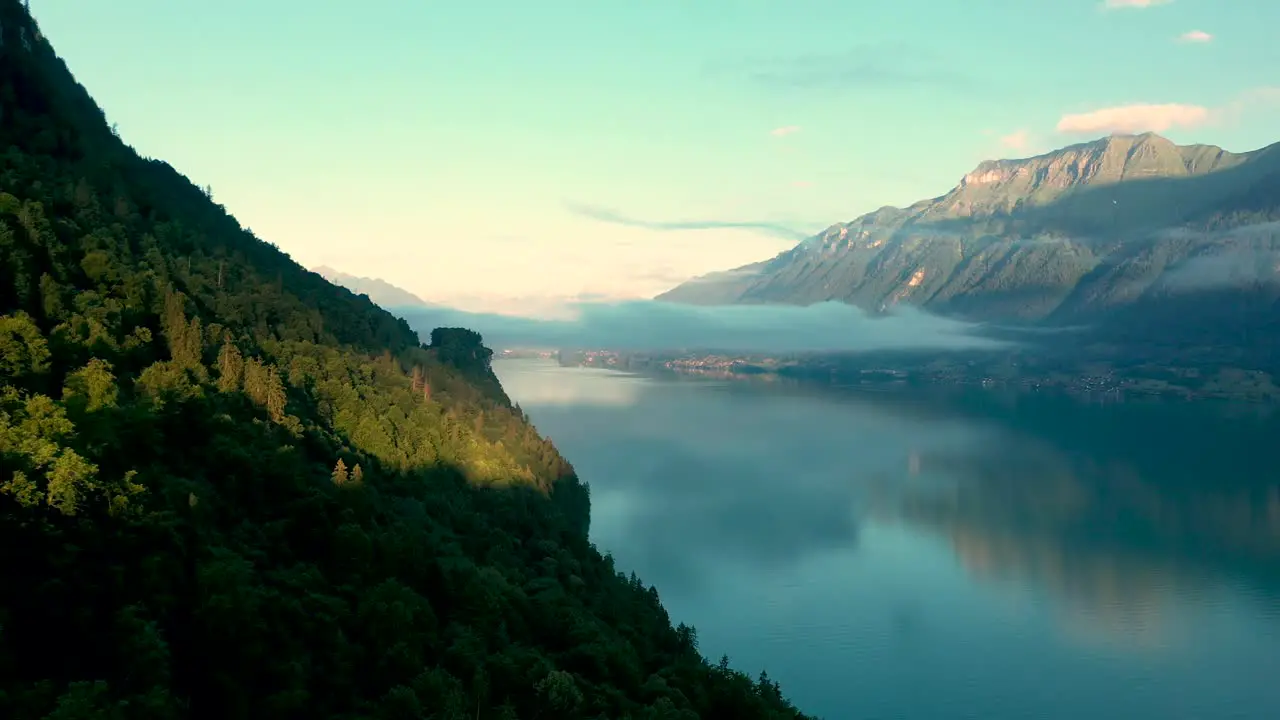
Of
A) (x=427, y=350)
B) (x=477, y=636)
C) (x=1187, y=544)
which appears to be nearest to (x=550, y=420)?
(x=427, y=350)

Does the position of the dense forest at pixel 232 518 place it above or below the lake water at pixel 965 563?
above

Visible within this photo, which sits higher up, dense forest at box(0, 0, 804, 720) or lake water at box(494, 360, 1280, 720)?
dense forest at box(0, 0, 804, 720)

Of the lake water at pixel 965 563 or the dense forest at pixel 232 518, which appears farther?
the lake water at pixel 965 563

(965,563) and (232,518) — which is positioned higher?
(232,518)

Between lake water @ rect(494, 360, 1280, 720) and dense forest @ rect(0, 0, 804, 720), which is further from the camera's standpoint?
lake water @ rect(494, 360, 1280, 720)
